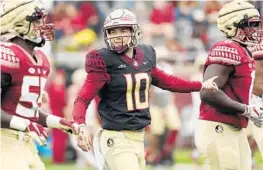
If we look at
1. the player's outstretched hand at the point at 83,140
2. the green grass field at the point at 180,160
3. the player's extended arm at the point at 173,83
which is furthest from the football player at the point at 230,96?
the green grass field at the point at 180,160

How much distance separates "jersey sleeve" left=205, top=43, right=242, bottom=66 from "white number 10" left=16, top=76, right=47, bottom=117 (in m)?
1.46

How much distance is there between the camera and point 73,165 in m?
14.6

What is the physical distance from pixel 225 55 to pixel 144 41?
881 cm

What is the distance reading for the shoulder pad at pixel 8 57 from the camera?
269 inches

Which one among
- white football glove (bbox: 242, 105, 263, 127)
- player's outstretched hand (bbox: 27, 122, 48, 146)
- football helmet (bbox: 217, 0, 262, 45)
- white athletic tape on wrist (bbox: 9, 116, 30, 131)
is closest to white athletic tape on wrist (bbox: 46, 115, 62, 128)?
player's outstretched hand (bbox: 27, 122, 48, 146)

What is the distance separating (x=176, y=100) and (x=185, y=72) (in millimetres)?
482

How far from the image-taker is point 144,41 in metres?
16.5

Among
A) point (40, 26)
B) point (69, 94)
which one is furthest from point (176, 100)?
point (40, 26)

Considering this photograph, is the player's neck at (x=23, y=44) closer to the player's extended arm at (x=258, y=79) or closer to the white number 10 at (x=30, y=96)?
the white number 10 at (x=30, y=96)

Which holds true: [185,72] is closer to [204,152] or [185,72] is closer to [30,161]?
[204,152]

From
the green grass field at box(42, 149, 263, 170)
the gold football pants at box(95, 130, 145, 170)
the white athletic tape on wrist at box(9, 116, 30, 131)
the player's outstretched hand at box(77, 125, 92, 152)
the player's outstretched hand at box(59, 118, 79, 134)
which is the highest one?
the white athletic tape on wrist at box(9, 116, 30, 131)

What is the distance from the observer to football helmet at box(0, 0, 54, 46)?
707 centimetres

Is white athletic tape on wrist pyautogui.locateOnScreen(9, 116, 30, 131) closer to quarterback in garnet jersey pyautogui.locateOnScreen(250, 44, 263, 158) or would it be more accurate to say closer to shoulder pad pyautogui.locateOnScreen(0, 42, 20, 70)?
shoulder pad pyautogui.locateOnScreen(0, 42, 20, 70)

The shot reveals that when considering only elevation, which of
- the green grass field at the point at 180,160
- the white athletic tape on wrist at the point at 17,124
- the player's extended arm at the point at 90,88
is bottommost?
the green grass field at the point at 180,160
